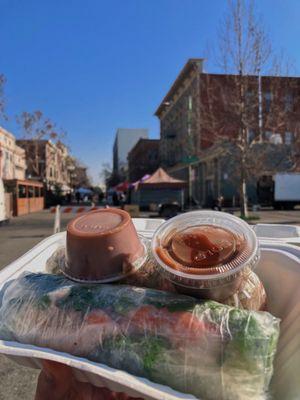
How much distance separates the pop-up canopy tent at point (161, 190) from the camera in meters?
24.2

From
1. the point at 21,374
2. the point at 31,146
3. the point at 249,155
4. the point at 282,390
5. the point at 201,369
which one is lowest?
the point at 21,374

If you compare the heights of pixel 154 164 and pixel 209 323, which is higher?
pixel 154 164

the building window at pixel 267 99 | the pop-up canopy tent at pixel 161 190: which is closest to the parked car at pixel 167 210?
the pop-up canopy tent at pixel 161 190

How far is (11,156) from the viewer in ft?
153

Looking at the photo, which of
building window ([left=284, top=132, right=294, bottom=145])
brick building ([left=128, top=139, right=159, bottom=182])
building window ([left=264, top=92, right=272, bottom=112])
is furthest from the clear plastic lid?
brick building ([left=128, top=139, right=159, bottom=182])

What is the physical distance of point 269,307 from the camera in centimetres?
183

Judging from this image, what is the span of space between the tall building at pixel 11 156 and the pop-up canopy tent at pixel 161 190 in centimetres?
2039

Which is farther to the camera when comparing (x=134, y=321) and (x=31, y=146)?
(x=31, y=146)

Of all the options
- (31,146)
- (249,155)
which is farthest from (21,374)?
(31,146)

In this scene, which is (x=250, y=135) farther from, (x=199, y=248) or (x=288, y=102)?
(x=199, y=248)

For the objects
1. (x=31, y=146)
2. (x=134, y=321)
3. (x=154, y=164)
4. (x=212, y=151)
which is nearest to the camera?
(x=134, y=321)

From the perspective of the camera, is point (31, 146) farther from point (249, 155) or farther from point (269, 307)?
point (269, 307)

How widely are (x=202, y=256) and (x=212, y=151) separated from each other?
3471 centimetres

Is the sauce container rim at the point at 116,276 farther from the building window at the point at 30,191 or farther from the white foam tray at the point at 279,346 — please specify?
the building window at the point at 30,191
